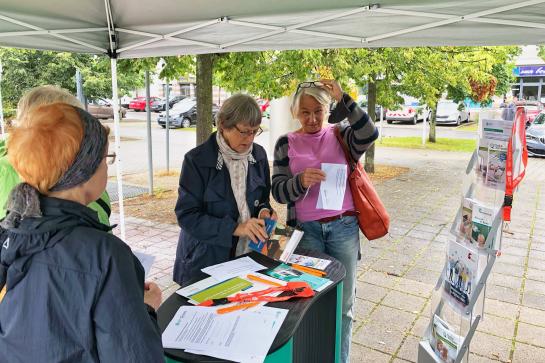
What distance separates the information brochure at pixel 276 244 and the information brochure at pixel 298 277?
0.13 metres

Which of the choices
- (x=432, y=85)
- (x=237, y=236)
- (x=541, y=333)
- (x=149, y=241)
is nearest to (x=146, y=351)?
(x=237, y=236)

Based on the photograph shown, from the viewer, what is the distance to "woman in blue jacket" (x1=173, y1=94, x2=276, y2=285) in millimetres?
2117

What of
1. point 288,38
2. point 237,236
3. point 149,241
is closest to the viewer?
point 237,236

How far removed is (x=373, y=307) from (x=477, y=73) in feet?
22.6

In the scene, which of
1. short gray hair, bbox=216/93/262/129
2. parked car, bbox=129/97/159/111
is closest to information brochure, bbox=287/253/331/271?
short gray hair, bbox=216/93/262/129

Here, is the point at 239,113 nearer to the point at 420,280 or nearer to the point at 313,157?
the point at 313,157

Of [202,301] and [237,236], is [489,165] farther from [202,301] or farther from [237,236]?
[202,301]

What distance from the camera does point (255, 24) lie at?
10.6 feet

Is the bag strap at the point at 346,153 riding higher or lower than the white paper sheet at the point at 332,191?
higher

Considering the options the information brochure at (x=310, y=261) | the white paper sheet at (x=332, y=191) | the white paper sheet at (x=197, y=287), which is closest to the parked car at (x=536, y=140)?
the white paper sheet at (x=332, y=191)

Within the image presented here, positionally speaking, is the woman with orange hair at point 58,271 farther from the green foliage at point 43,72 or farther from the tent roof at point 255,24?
the green foliage at point 43,72

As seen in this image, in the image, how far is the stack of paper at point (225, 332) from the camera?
4.68 ft

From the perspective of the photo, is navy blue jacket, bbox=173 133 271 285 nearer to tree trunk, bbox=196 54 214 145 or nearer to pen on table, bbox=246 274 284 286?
pen on table, bbox=246 274 284 286

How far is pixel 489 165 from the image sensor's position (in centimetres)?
233
